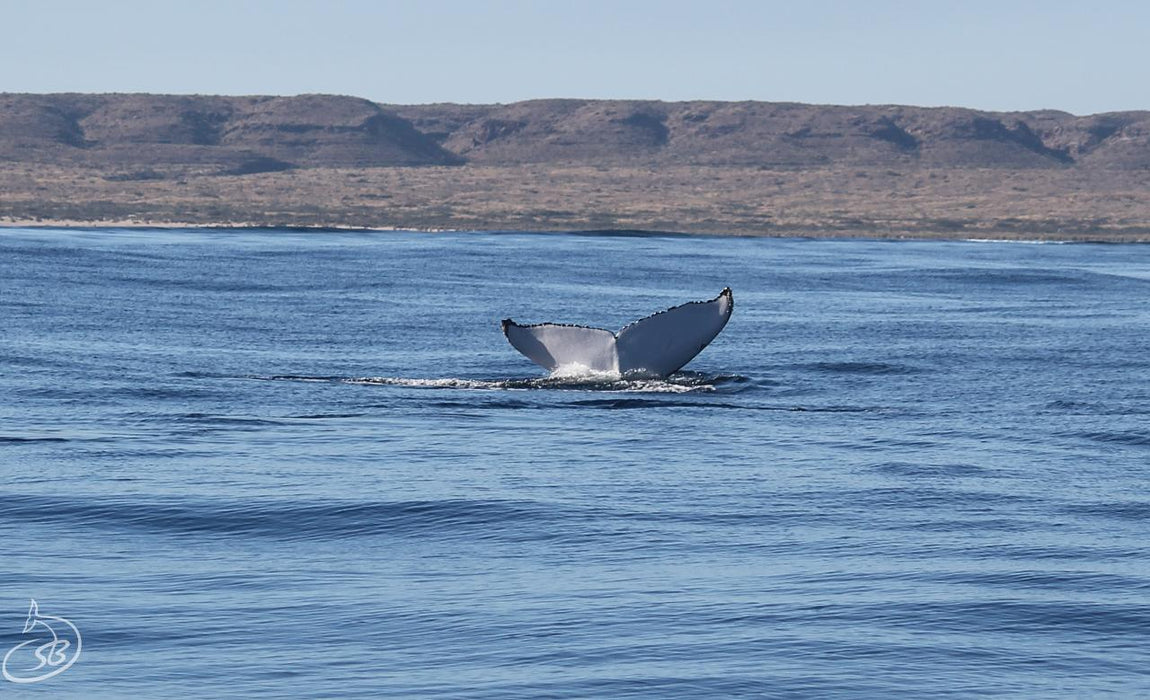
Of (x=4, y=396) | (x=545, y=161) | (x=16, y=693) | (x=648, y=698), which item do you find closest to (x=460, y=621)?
(x=648, y=698)

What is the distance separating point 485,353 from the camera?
3200cm

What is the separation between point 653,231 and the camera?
97312mm

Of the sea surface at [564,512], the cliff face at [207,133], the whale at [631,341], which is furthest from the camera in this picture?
the cliff face at [207,133]

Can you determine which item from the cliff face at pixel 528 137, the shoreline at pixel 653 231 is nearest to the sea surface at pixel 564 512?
the shoreline at pixel 653 231

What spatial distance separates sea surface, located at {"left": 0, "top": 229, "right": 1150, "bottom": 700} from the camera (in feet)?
37.9

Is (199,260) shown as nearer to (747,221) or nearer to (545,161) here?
(747,221)

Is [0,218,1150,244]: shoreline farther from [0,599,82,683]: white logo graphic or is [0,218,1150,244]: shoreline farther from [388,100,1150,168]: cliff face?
[0,599,82,683]: white logo graphic

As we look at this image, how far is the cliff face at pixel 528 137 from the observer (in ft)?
519

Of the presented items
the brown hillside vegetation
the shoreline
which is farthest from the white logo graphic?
the brown hillside vegetation

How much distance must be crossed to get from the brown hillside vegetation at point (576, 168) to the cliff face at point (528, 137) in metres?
0.29

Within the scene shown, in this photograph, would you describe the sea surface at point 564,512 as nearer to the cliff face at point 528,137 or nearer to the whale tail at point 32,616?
the whale tail at point 32,616

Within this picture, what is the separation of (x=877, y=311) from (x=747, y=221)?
68215mm

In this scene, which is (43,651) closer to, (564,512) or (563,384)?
(564,512)

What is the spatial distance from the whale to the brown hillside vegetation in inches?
2878
